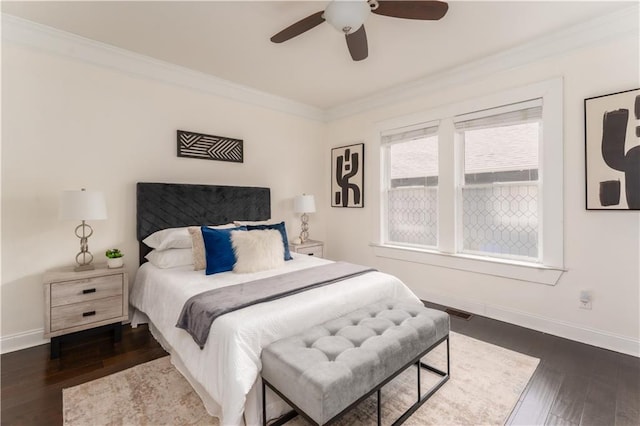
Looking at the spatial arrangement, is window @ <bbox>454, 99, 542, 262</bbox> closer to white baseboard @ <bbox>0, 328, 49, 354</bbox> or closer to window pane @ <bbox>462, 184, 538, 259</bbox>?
window pane @ <bbox>462, 184, 538, 259</bbox>

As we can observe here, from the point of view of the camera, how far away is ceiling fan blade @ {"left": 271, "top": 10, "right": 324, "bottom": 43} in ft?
6.59

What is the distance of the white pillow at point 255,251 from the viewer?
264 cm

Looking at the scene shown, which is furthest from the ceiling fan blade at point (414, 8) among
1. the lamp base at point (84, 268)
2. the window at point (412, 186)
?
the lamp base at point (84, 268)

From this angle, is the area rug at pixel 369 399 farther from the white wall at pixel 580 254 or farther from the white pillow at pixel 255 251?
the white pillow at pixel 255 251

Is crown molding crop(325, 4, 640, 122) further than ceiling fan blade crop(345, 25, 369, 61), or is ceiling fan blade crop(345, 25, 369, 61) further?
crown molding crop(325, 4, 640, 122)

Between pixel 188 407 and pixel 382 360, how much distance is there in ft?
4.01

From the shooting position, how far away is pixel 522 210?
3023 millimetres

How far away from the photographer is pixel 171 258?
111 inches

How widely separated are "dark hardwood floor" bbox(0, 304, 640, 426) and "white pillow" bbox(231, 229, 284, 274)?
988 mm

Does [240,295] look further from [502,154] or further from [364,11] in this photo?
[502,154]

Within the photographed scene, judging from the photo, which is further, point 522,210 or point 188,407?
point 522,210

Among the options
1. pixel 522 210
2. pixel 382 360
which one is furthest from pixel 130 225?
pixel 522 210

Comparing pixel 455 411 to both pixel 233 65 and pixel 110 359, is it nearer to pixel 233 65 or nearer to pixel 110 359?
pixel 110 359

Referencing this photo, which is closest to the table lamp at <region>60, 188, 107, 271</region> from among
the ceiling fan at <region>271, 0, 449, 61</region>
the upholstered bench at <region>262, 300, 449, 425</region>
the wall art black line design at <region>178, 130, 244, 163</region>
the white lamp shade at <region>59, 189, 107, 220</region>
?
the white lamp shade at <region>59, 189, 107, 220</region>
